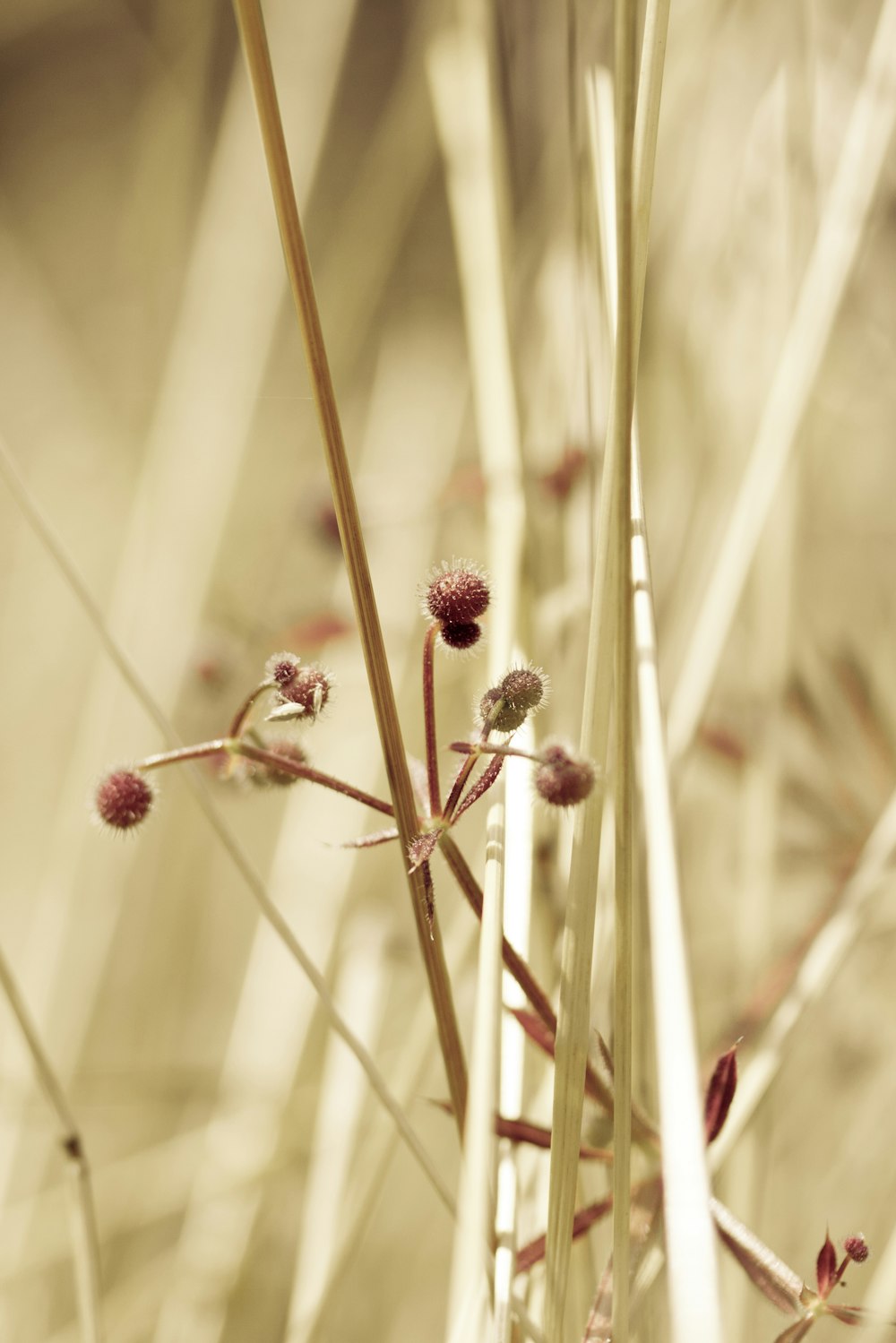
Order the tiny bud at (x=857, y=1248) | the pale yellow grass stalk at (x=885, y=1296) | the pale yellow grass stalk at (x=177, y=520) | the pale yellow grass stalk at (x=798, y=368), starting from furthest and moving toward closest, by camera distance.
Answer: the pale yellow grass stalk at (x=177, y=520) → the pale yellow grass stalk at (x=798, y=368) → the pale yellow grass stalk at (x=885, y=1296) → the tiny bud at (x=857, y=1248)

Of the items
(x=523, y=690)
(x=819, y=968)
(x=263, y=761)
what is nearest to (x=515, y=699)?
(x=523, y=690)

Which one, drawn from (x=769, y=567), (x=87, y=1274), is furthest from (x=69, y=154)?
(x=87, y=1274)

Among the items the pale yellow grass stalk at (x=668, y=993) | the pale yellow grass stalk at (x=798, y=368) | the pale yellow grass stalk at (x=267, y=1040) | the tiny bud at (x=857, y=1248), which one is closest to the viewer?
the pale yellow grass stalk at (x=668, y=993)

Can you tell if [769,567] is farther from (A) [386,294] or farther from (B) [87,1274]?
(A) [386,294]

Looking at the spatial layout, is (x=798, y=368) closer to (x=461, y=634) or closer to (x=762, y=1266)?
(x=461, y=634)

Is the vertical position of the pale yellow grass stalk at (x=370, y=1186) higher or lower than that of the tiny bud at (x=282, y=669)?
lower

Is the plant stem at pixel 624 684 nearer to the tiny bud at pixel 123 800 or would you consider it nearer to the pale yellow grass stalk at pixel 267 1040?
the tiny bud at pixel 123 800

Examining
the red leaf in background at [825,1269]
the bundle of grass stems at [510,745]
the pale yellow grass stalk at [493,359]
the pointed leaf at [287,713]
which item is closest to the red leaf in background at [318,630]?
the bundle of grass stems at [510,745]
